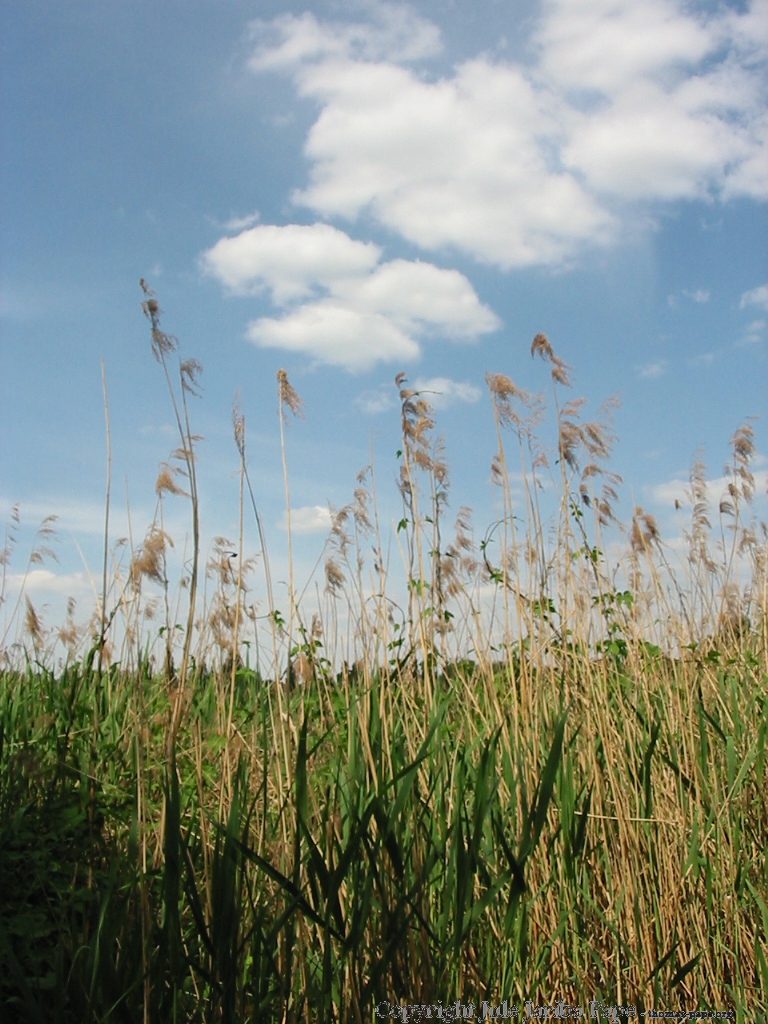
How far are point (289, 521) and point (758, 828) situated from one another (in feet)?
6.08

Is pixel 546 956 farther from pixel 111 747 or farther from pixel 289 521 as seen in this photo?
pixel 111 747

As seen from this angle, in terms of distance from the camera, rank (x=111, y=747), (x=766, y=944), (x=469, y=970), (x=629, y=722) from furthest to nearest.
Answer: (x=111, y=747)
(x=629, y=722)
(x=766, y=944)
(x=469, y=970)

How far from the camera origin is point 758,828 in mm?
2785

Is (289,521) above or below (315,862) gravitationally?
above

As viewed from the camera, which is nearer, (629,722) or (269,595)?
(269,595)

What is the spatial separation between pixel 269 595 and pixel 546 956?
1.13m

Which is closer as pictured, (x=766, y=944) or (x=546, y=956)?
(x=546, y=956)

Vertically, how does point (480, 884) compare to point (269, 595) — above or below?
below

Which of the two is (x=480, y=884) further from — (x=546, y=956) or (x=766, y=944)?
(x=766, y=944)

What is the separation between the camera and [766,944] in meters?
2.38

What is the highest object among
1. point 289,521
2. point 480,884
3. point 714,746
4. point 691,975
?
point 289,521

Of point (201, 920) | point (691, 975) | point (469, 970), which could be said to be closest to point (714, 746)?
point (691, 975)

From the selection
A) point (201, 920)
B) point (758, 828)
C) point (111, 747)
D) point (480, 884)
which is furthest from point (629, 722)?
point (111, 747)

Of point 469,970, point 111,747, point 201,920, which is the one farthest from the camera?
point 111,747
